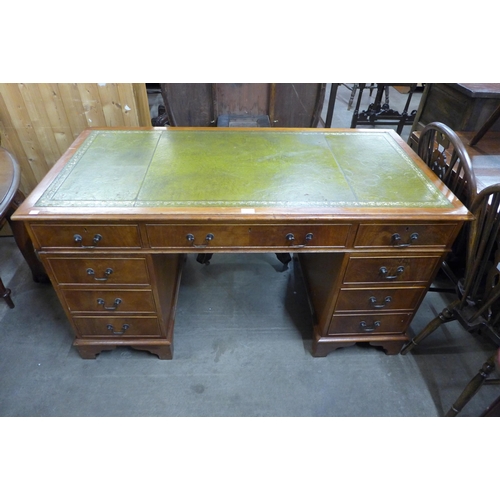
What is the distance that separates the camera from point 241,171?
51.0 inches

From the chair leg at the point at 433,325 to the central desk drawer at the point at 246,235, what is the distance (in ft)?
1.91

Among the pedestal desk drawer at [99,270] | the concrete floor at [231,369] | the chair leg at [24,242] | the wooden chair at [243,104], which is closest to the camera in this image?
the pedestal desk drawer at [99,270]

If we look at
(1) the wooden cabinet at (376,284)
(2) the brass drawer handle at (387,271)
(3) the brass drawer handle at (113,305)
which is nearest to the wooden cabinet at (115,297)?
(3) the brass drawer handle at (113,305)

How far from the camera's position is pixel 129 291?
1.34 m

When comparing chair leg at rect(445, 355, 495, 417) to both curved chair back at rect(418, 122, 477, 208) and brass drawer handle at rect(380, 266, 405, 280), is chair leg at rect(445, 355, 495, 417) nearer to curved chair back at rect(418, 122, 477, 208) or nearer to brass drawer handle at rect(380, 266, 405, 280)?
brass drawer handle at rect(380, 266, 405, 280)

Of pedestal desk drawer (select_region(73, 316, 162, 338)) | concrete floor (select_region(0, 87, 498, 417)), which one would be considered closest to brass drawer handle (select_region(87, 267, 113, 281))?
pedestal desk drawer (select_region(73, 316, 162, 338))

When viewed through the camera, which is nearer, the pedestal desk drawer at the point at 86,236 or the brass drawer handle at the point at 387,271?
the pedestal desk drawer at the point at 86,236

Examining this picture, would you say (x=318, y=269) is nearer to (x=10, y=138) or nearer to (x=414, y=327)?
(x=414, y=327)

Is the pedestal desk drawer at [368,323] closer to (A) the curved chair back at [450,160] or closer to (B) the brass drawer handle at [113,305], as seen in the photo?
(A) the curved chair back at [450,160]

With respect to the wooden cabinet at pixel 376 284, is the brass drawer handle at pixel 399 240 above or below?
above

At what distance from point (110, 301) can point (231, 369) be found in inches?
24.9

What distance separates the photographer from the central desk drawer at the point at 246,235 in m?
1.14

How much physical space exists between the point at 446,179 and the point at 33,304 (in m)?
2.14

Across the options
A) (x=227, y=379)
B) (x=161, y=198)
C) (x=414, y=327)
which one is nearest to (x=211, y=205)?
(x=161, y=198)
